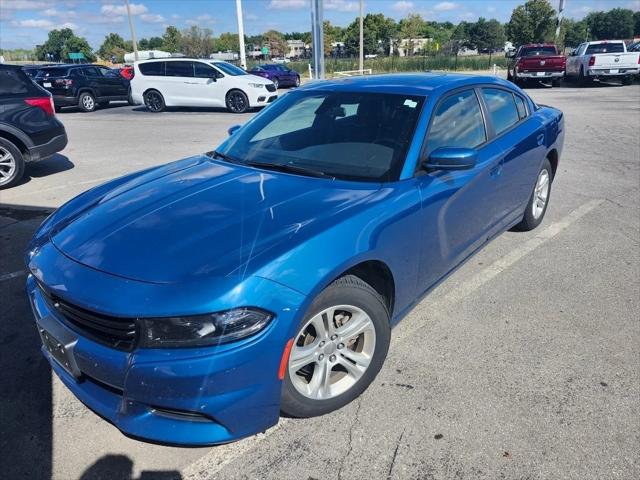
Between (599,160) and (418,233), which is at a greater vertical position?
(418,233)

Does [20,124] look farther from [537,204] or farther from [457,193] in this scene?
[537,204]

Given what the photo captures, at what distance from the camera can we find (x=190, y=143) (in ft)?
33.4

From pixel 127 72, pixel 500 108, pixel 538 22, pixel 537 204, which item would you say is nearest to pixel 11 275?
pixel 500 108

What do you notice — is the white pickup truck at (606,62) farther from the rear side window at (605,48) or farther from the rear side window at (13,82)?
the rear side window at (13,82)

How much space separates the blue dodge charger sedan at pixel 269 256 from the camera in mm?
1982

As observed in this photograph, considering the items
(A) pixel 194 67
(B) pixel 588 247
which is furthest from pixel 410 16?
(B) pixel 588 247

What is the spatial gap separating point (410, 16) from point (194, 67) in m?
73.2

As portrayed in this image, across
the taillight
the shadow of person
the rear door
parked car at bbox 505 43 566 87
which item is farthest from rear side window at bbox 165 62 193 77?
the shadow of person

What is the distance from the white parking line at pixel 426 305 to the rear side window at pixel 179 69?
1354cm

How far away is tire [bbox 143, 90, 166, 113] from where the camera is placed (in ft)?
54.3

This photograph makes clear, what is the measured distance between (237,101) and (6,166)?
9302 mm

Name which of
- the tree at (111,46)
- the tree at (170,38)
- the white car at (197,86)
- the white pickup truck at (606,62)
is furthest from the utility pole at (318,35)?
the tree at (111,46)

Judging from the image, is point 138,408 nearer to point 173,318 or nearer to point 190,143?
point 173,318

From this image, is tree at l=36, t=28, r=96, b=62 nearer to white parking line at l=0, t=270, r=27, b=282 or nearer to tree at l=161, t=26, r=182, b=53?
tree at l=161, t=26, r=182, b=53
